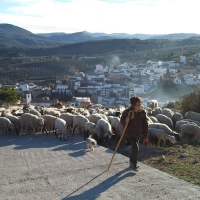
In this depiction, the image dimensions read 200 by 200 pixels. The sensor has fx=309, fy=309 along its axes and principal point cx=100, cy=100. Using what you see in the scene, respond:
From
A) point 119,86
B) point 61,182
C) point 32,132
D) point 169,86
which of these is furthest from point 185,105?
point 119,86

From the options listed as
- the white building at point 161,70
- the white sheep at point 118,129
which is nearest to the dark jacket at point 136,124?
the white sheep at point 118,129

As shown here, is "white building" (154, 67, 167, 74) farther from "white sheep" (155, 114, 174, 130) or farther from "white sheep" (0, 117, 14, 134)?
"white sheep" (0, 117, 14, 134)

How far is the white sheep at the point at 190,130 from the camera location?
1288 centimetres

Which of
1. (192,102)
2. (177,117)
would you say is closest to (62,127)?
(177,117)

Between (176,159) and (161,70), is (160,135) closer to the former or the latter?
(176,159)

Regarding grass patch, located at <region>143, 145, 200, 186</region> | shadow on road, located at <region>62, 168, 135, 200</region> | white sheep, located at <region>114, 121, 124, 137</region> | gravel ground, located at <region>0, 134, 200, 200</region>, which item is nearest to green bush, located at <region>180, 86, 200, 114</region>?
white sheep, located at <region>114, 121, 124, 137</region>

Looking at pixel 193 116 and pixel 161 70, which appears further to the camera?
pixel 161 70

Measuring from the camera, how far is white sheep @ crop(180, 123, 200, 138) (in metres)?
12.9

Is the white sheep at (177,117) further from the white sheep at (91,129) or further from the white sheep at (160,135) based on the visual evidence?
the white sheep at (91,129)

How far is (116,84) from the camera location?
75750 mm

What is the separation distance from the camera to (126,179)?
6922 mm

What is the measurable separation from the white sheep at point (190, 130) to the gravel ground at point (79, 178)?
4.83 metres

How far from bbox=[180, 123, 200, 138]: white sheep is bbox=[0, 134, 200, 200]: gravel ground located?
4834mm

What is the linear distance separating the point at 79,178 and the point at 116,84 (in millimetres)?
69058
